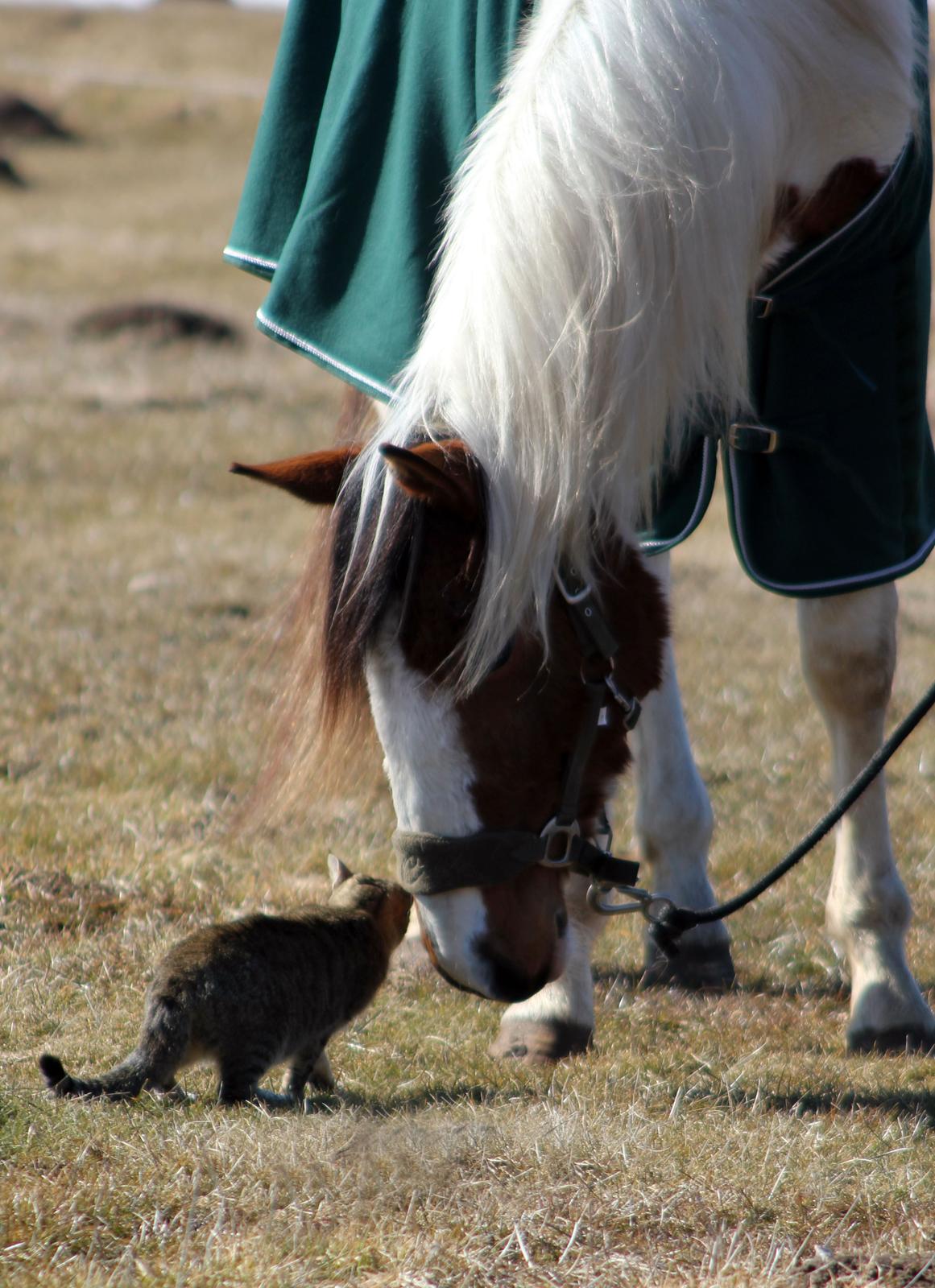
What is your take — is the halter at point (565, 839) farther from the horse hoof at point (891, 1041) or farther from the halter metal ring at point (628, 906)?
the horse hoof at point (891, 1041)

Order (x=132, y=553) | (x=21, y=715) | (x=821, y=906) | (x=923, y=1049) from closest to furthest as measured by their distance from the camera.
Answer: (x=923, y=1049), (x=821, y=906), (x=21, y=715), (x=132, y=553)

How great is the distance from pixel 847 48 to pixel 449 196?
78cm

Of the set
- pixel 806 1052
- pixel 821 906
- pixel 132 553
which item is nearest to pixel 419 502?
pixel 806 1052

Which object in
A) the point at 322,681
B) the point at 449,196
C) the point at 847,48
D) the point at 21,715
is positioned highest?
the point at 847,48

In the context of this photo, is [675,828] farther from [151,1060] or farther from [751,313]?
[151,1060]

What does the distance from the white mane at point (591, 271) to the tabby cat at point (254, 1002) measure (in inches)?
28.9

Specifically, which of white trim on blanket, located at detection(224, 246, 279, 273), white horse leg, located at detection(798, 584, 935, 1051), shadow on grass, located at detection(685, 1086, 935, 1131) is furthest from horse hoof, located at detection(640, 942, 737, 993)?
white trim on blanket, located at detection(224, 246, 279, 273)

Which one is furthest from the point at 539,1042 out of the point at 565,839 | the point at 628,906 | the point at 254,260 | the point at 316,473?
the point at 254,260

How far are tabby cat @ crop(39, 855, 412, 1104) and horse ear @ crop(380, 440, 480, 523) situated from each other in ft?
3.02

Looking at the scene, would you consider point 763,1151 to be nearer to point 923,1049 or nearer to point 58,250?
point 923,1049

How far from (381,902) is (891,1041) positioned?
1.09 metres

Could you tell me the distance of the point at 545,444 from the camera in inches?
87.0

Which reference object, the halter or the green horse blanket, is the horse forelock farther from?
the green horse blanket

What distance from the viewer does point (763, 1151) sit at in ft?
7.55
